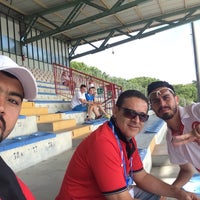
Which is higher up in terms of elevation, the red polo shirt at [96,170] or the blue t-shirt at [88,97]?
the blue t-shirt at [88,97]

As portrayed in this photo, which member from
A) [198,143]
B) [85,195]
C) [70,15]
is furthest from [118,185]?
[70,15]

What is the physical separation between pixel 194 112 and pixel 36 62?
11958 millimetres

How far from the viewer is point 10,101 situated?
110 cm

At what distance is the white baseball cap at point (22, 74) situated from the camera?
1.05 meters

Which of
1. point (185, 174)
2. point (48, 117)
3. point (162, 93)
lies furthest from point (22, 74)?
point (48, 117)

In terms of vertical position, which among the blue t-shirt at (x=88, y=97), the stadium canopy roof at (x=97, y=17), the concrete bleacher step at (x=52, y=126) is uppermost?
A: the stadium canopy roof at (x=97, y=17)

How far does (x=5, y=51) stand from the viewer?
11445 mm

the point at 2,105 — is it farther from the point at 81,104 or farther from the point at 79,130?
the point at 81,104

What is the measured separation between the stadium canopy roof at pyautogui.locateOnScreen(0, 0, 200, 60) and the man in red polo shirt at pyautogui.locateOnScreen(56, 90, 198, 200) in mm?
9074

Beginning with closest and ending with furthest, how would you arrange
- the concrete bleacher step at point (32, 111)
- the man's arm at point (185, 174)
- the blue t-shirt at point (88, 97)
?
the man's arm at point (185, 174) < the concrete bleacher step at point (32, 111) < the blue t-shirt at point (88, 97)

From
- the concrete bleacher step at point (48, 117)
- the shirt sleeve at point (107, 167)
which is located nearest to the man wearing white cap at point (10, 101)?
the shirt sleeve at point (107, 167)

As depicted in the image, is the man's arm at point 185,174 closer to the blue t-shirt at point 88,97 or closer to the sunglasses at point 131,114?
the sunglasses at point 131,114

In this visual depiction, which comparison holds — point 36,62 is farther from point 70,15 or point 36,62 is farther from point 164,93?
point 164,93

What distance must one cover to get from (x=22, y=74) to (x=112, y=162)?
97 cm
